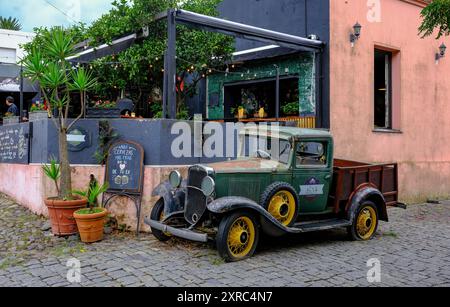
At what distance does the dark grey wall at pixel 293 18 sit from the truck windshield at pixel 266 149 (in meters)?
3.76

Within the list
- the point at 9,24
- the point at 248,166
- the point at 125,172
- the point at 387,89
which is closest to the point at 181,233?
the point at 248,166

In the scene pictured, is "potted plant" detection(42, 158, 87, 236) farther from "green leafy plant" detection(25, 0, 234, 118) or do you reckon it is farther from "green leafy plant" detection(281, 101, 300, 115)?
"green leafy plant" detection(281, 101, 300, 115)

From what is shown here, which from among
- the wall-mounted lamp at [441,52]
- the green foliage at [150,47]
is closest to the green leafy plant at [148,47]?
the green foliage at [150,47]

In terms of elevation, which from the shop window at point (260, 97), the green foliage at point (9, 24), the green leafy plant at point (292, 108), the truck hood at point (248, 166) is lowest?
the truck hood at point (248, 166)

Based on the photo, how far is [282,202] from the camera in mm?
6008

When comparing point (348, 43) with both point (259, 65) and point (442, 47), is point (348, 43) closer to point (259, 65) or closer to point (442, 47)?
point (259, 65)

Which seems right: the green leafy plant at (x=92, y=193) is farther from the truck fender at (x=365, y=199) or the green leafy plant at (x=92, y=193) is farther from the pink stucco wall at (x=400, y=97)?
the pink stucco wall at (x=400, y=97)

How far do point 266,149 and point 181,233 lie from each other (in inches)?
76.4

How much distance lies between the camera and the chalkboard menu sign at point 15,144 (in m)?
8.58

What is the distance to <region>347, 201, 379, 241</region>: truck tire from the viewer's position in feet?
22.4

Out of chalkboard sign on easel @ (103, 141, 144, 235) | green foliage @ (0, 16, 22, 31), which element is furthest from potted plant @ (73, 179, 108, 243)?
green foliage @ (0, 16, 22, 31)

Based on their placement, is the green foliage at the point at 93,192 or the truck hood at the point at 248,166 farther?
the green foliage at the point at 93,192

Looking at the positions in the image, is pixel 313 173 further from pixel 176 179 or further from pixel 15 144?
pixel 15 144
